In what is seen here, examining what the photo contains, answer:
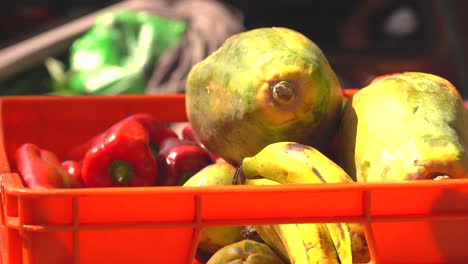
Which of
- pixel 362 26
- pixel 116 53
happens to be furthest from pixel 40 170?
pixel 362 26

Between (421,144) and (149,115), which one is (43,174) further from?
(421,144)

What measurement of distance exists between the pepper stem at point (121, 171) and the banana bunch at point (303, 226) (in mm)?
375

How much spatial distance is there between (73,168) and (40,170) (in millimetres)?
164

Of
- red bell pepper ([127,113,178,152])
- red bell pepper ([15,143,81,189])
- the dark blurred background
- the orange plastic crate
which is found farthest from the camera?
the dark blurred background

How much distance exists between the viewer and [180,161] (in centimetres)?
139

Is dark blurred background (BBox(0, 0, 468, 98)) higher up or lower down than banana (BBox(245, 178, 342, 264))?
lower down

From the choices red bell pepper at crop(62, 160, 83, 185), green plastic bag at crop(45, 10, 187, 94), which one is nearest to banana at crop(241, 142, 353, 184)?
red bell pepper at crop(62, 160, 83, 185)

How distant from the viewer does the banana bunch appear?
3.04 feet

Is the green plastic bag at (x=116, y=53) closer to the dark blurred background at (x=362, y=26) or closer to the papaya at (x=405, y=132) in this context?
the dark blurred background at (x=362, y=26)

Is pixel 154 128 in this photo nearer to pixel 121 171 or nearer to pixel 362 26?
pixel 121 171

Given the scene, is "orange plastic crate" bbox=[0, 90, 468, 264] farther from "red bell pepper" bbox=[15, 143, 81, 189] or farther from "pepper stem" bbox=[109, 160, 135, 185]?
"pepper stem" bbox=[109, 160, 135, 185]

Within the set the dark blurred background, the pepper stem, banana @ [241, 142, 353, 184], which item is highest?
banana @ [241, 142, 353, 184]

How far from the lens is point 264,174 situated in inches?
40.8

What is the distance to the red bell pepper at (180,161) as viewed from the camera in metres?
1.38
